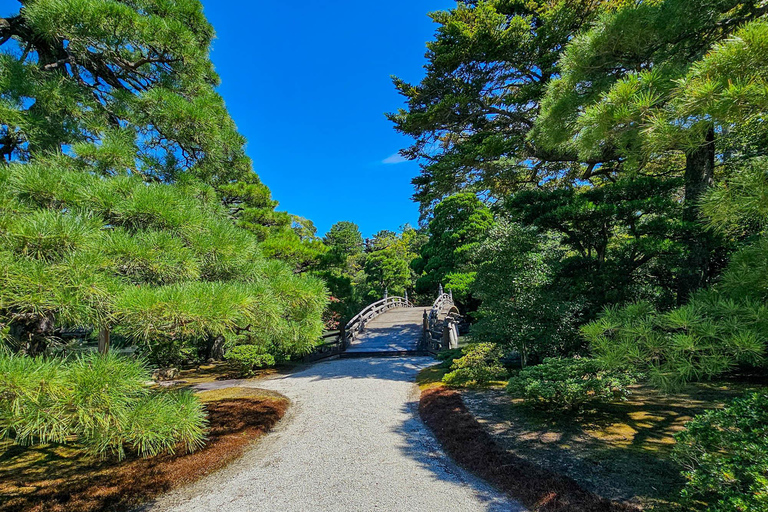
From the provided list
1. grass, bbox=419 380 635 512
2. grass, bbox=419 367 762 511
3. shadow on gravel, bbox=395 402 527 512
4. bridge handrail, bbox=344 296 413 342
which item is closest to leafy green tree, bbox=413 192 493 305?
bridge handrail, bbox=344 296 413 342

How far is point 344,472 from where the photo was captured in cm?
311

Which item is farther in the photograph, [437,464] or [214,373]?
[214,373]

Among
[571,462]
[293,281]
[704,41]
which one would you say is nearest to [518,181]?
[704,41]

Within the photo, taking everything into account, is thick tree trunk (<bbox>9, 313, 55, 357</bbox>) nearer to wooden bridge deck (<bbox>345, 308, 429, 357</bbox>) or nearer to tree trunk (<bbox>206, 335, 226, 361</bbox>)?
tree trunk (<bbox>206, 335, 226, 361</bbox>)

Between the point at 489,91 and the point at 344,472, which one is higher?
the point at 489,91

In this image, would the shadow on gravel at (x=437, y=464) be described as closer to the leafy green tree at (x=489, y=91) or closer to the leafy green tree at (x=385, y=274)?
the leafy green tree at (x=489, y=91)

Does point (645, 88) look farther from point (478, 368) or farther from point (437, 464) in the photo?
point (478, 368)

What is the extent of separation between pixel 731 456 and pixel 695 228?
2920 mm

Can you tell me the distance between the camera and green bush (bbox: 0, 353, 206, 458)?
1132 millimetres

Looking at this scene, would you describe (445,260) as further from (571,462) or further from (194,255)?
(194,255)

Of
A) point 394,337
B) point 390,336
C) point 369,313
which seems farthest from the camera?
point 369,313

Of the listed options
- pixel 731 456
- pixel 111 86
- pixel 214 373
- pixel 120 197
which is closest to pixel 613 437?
pixel 731 456

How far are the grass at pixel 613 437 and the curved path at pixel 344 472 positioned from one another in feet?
2.53

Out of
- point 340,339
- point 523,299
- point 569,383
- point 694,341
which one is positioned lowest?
point 340,339
